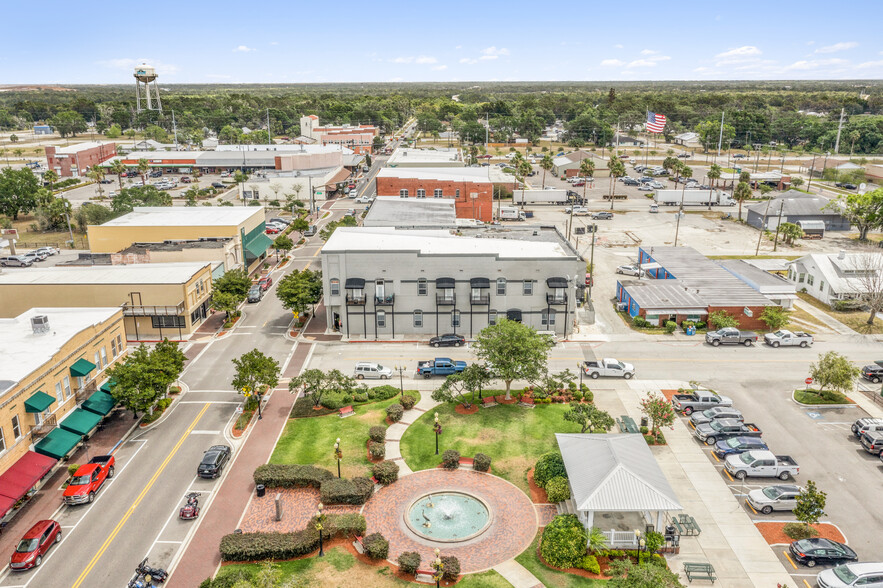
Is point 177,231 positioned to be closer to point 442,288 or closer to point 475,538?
point 442,288

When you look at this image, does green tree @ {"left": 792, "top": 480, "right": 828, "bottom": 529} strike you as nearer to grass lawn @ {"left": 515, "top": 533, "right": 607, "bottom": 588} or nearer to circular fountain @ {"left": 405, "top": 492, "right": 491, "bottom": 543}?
grass lawn @ {"left": 515, "top": 533, "right": 607, "bottom": 588}

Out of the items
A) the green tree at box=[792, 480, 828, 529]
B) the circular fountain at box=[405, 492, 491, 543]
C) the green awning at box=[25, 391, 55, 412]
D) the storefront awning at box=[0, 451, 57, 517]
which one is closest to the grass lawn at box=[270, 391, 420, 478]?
the circular fountain at box=[405, 492, 491, 543]

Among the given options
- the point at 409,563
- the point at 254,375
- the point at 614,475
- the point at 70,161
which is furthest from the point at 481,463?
the point at 70,161

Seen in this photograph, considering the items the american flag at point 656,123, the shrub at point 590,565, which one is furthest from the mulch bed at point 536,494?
the american flag at point 656,123

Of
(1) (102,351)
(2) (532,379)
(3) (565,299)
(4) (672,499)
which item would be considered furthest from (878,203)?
(1) (102,351)

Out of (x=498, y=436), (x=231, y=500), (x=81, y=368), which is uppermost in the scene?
(x=81, y=368)
